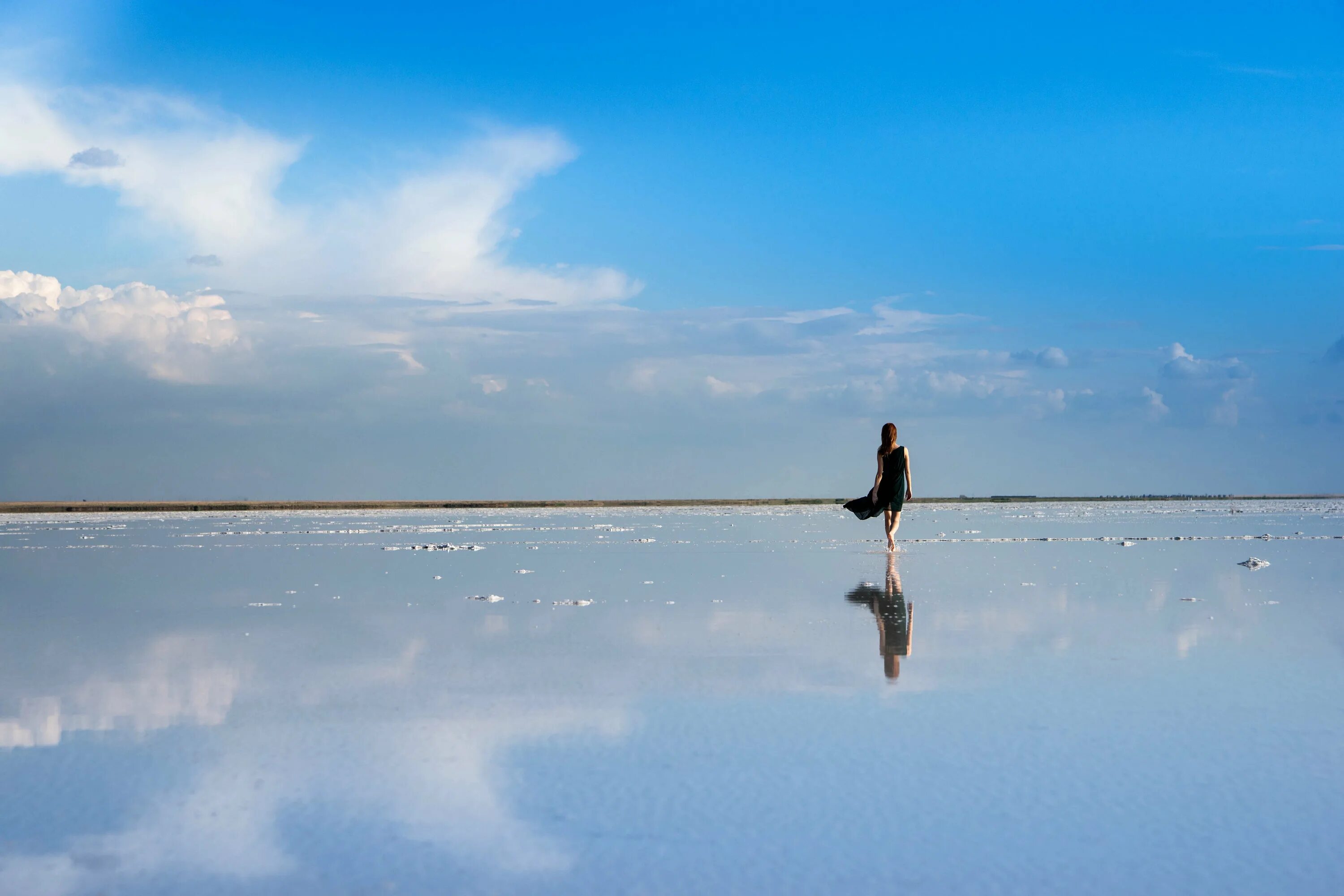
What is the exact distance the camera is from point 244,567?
600 inches

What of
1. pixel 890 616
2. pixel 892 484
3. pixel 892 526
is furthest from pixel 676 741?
pixel 892 484

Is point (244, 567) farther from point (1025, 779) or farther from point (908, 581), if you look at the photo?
point (1025, 779)

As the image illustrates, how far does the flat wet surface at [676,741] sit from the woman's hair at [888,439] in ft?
27.3

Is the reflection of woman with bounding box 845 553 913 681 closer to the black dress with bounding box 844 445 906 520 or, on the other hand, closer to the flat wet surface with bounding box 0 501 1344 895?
the flat wet surface with bounding box 0 501 1344 895

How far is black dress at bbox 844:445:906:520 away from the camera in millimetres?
19125

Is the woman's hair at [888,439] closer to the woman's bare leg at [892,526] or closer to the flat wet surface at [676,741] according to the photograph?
the woman's bare leg at [892,526]

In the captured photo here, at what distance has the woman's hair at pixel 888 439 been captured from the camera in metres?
19.5

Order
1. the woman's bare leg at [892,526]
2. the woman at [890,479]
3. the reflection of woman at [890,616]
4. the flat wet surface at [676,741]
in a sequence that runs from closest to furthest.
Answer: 1. the flat wet surface at [676,741]
2. the reflection of woman at [890,616]
3. the woman's bare leg at [892,526]
4. the woman at [890,479]

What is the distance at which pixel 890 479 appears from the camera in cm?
1936

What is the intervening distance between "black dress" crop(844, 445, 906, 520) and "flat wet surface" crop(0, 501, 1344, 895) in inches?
306

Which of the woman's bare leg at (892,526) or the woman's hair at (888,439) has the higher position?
the woman's hair at (888,439)

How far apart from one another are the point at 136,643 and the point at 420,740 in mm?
4028

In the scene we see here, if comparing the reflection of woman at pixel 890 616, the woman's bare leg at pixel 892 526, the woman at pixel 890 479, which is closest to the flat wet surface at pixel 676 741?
the reflection of woman at pixel 890 616

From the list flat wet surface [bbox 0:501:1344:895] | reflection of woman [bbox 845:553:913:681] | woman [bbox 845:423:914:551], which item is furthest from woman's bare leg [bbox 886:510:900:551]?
flat wet surface [bbox 0:501:1344:895]
